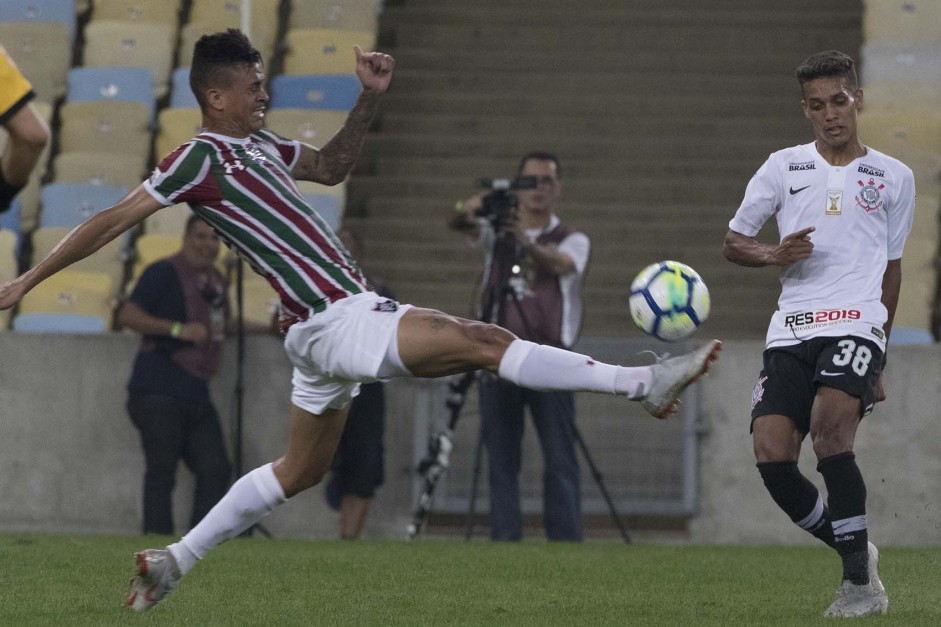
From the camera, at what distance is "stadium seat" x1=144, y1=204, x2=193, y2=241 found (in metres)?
13.3

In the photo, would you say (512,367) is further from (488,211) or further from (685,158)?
(685,158)

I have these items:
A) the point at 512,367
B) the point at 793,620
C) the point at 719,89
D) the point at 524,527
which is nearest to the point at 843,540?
the point at 793,620

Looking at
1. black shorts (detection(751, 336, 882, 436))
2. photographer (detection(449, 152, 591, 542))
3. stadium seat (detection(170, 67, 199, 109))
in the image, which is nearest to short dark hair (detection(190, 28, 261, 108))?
black shorts (detection(751, 336, 882, 436))

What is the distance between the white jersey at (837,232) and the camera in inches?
249

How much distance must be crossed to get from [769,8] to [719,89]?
Result: 141 cm

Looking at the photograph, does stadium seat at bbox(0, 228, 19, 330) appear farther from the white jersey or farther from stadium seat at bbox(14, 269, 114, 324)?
the white jersey

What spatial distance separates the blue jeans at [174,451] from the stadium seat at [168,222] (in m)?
2.82


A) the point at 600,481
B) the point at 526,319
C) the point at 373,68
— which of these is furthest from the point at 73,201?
the point at 373,68

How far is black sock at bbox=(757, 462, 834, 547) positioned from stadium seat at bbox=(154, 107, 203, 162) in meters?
8.56

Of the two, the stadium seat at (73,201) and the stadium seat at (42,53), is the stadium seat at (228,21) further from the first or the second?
the stadium seat at (73,201)

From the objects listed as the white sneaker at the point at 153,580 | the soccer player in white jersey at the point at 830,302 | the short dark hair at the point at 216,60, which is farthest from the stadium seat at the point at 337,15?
the white sneaker at the point at 153,580

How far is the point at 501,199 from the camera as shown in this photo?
1005 cm

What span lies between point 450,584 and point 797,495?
1670mm

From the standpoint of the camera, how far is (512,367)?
5.71 meters
